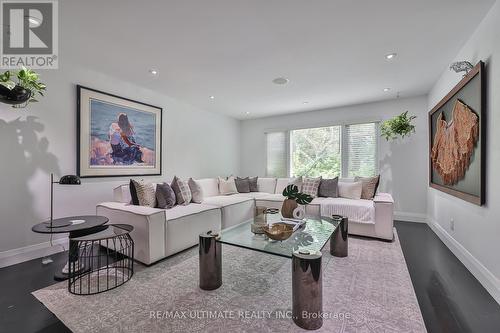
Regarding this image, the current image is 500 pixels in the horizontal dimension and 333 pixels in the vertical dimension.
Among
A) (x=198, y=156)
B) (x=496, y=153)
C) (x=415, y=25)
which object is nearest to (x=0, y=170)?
(x=198, y=156)

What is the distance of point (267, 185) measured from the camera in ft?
16.8

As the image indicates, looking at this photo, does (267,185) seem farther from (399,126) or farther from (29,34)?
(29,34)

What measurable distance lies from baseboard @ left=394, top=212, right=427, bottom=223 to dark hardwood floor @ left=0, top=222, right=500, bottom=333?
5.02 feet

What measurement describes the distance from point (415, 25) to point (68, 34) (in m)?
3.46

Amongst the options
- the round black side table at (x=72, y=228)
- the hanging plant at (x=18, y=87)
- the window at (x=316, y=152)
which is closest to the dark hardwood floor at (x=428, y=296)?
the round black side table at (x=72, y=228)

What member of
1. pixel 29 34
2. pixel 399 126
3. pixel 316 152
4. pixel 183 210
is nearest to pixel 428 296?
pixel 183 210

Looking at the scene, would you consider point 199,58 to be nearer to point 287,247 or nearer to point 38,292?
point 287,247

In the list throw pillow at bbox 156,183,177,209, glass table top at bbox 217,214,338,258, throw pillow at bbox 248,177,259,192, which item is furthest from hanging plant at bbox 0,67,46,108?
throw pillow at bbox 248,177,259,192

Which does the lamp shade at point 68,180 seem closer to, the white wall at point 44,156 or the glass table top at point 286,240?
the white wall at point 44,156

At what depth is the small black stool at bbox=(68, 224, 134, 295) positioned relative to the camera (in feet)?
6.59

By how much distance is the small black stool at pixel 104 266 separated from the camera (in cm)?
201

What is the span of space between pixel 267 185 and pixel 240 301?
134 inches

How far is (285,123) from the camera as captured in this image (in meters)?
5.73

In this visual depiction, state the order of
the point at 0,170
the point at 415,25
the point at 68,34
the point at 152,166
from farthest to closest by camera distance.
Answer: the point at 152,166, the point at 0,170, the point at 68,34, the point at 415,25
